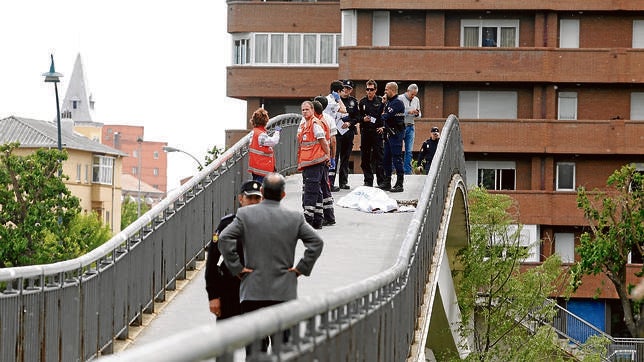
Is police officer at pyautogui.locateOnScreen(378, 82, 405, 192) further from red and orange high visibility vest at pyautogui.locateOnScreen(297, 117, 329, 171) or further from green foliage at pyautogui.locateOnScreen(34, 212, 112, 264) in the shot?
green foliage at pyautogui.locateOnScreen(34, 212, 112, 264)

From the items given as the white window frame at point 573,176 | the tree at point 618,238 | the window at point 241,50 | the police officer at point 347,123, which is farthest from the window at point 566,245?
the police officer at point 347,123

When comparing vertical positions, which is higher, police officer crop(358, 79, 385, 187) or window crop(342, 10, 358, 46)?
window crop(342, 10, 358, 46)

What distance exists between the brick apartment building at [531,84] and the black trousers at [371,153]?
3400cm

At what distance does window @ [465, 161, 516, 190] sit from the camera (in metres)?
61.3

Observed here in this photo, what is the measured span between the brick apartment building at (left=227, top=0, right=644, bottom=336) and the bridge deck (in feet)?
112

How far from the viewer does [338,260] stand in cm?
1870

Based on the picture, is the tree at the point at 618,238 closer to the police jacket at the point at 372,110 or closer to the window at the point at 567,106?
the window at the point at 567,106

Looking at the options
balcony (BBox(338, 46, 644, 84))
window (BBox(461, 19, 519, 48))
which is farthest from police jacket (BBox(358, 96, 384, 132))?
window (BBox(461, 19, 519, 48))

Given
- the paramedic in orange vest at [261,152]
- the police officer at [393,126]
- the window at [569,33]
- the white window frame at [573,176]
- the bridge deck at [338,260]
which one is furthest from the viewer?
the white window frame at [573,176]

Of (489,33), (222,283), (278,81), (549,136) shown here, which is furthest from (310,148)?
(278,81)

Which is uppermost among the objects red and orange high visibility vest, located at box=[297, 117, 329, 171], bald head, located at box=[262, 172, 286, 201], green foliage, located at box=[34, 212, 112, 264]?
red and orange high visibility vest, located at box=[297, 117, 329, 171]

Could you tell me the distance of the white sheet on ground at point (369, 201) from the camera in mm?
23250

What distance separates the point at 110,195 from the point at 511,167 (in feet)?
261

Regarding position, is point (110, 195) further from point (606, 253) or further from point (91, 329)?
point (91, 329)
